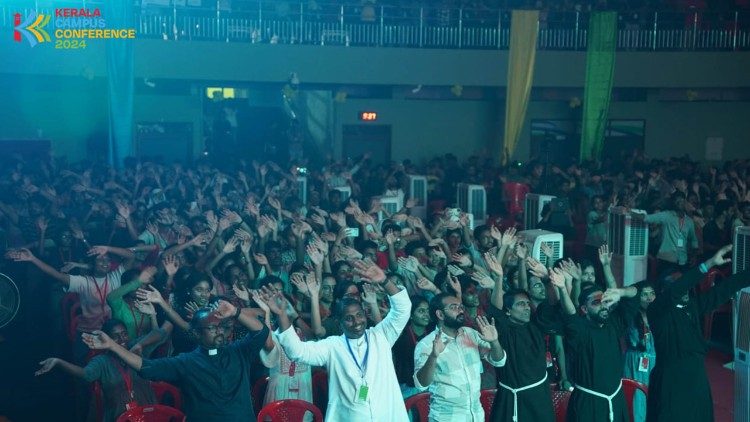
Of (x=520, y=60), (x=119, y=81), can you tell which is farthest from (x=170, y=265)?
(x=520, y=60)

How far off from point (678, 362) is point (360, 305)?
2.13 metres

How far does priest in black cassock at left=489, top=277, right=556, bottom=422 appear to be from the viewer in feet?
19.1

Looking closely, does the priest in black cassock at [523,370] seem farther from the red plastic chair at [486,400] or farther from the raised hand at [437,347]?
the raised hand at [437,347]

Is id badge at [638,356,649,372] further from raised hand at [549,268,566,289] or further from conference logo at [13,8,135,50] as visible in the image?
conference logo at [13,8,135,50]

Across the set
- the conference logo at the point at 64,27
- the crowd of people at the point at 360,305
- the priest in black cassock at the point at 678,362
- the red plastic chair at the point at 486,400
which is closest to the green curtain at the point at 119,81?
the conference logo at the point at 64,27

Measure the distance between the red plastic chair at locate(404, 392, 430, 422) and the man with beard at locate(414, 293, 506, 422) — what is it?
30 centimetres

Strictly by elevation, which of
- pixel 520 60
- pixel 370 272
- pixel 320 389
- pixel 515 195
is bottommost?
pixel 320 389

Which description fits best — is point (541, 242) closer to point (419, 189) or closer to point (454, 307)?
point (454, 307)

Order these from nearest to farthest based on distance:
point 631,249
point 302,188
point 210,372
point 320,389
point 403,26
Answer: point 210,372, point 320,389, point 631,249, point 302,188, point 403,26

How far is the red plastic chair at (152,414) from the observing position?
18.9ft

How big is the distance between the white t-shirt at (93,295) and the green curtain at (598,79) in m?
10.6

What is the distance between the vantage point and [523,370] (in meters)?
5.82

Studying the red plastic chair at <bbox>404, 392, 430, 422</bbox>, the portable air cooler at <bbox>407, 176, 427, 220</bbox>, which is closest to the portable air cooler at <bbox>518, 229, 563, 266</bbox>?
the red plastic chair at <bbox>404, 392, 430, 422</bbox>

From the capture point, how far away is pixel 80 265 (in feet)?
28.2
